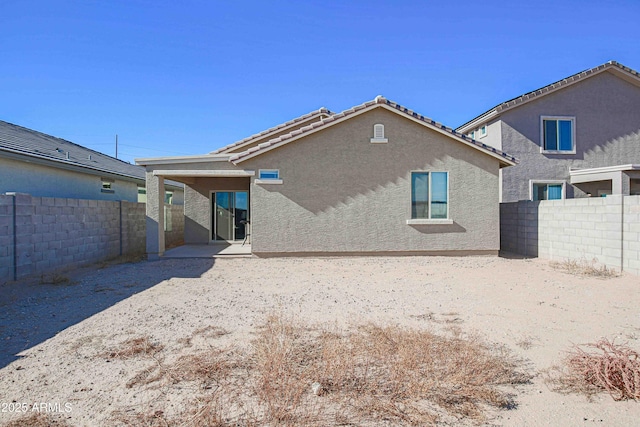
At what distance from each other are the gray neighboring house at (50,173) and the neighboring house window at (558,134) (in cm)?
1993

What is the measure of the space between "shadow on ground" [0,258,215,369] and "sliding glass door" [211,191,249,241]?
518cm

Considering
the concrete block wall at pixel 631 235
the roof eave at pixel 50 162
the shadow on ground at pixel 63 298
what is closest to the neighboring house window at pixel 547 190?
the concrete block wall at pixel 631 235

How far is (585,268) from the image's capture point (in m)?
10.0

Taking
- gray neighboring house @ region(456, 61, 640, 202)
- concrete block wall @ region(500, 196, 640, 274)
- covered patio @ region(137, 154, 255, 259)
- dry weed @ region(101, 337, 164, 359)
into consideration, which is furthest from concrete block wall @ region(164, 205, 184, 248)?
gray neighboring house @ region(456, 61, 640, 202)

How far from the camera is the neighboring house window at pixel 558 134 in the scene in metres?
17.4

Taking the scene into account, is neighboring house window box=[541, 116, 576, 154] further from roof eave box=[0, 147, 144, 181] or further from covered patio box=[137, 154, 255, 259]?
roof eave box=[0, 147, 144, 181]

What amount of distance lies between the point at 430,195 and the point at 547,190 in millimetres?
8334

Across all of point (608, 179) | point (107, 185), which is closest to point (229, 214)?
point (107, 185)

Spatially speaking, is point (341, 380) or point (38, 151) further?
point (38, 151)

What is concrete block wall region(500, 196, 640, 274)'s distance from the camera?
932cm

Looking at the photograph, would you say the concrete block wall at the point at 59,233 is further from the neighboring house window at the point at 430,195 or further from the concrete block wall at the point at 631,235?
the concrete block wall at the point at 631,235

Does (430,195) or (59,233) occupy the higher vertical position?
(430,195)

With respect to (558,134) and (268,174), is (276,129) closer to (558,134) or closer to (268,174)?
(268,174)

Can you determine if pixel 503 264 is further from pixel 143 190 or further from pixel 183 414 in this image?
pixel 143 190
